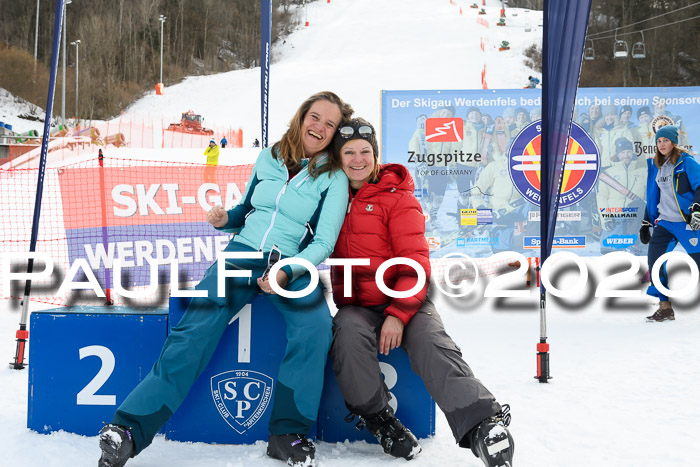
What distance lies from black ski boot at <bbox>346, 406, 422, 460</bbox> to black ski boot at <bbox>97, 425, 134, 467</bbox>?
87 cm

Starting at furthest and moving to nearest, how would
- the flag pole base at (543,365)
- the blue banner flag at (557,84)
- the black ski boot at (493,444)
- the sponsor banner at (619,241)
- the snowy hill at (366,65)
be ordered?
the snowy hill at (366,65)
the sponsor banner at (619,241)
the flag pole base at (543,365)
the blue banner flag at (557,84)
the black ski boot at (493,444)

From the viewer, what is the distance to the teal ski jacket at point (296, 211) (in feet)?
8.48

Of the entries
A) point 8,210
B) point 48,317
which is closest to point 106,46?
point 8,210

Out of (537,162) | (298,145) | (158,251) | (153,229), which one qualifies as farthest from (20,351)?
(537,162)

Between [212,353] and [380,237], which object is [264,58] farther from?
[212,353]

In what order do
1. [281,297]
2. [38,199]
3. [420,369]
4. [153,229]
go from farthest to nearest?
1. [153,229]
2. [38,199]
3. [281,297]
4. [420,369]

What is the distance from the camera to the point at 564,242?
5926 millimetres

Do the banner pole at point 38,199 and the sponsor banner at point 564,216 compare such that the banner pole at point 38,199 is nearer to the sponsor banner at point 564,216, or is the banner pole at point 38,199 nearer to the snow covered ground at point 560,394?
the snow covered ground at point 560,394

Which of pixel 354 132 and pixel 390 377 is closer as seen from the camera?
pixel 390 377

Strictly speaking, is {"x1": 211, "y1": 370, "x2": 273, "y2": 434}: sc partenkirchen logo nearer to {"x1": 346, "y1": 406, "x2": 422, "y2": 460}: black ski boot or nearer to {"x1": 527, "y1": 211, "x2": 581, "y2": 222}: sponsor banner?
{"x1": 346, "y1": 406, "x2": 422, "y2": 460}: black ski boot

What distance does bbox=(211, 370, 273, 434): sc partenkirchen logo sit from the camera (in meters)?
2.59

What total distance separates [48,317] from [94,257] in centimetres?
368

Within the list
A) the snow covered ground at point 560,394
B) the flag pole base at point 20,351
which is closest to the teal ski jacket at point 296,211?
the snow covered ground at point 560,394

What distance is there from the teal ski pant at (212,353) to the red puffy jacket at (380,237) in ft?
0.73
